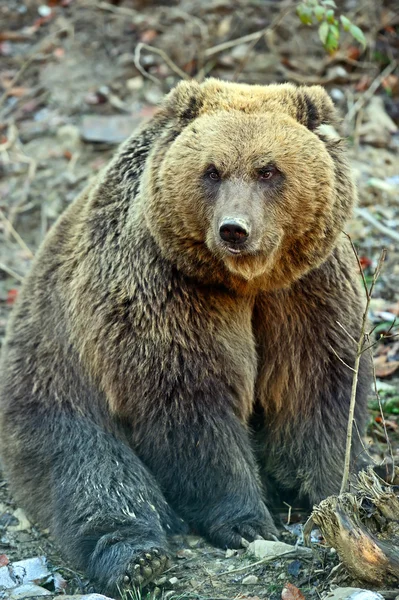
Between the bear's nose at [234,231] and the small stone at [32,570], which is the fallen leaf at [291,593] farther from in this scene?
→ the bear's nose at [234,231]

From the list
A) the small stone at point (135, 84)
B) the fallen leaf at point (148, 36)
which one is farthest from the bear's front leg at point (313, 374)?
the fallen leaf at point (148, 36)

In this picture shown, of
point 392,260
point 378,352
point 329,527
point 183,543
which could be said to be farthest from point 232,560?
point 392,260

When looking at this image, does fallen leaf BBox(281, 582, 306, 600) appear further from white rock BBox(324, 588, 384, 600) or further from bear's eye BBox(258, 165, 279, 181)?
bear's eye BBox(258, 165, 279, 181)

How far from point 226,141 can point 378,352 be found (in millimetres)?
3362

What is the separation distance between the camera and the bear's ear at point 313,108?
5660mm

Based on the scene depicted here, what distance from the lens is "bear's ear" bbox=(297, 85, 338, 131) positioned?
5660mm

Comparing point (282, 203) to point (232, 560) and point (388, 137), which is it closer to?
point (232, 560)

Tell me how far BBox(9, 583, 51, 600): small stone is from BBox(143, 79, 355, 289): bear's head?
2.07m

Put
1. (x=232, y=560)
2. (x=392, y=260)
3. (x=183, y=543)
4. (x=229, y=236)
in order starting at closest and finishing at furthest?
(x=229, y=236) → (x=232, y=560) → (x=183, y=543) → (x=392, y=260)

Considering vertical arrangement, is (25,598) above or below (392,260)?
below

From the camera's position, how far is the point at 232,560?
17.9 feet

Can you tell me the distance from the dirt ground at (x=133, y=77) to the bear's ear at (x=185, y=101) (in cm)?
386

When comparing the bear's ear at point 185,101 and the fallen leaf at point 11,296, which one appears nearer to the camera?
the bear's ear at point 185,101

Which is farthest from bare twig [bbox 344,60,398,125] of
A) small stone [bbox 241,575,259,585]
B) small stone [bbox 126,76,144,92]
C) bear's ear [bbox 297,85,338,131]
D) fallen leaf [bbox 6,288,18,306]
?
small stone [bbox 241,575,259,585]
